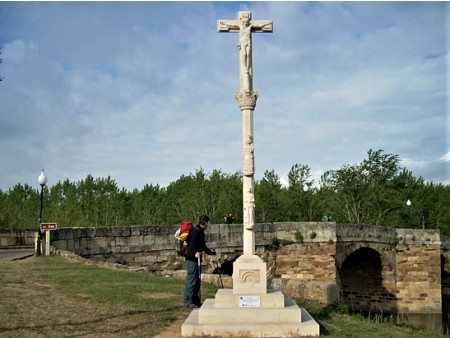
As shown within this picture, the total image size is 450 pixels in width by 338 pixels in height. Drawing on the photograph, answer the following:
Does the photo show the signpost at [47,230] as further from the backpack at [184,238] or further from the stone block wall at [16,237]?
the backpack at [184,238]

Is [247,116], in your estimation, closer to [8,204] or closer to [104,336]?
[104,336]

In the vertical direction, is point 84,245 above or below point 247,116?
below

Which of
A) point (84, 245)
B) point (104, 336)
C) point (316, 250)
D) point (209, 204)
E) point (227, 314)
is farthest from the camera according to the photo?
point (209, 204)

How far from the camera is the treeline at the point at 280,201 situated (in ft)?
121

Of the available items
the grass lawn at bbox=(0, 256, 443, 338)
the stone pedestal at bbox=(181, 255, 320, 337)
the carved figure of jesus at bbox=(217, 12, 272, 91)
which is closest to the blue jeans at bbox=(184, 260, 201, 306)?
the grass lawn at bbox=(0, 256, 443, 338)

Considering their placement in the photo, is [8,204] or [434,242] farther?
[8,204]

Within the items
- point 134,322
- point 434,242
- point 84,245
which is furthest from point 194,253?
point 434,242

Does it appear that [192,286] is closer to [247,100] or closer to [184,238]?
[184,238]

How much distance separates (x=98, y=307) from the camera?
8883mm

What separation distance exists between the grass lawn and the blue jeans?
237mm

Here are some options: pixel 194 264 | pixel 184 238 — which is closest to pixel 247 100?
pixel 184 238

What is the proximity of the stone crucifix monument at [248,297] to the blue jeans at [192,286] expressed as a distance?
1.02 meters

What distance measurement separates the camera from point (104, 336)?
7.05 m

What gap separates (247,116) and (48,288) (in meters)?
5.18
